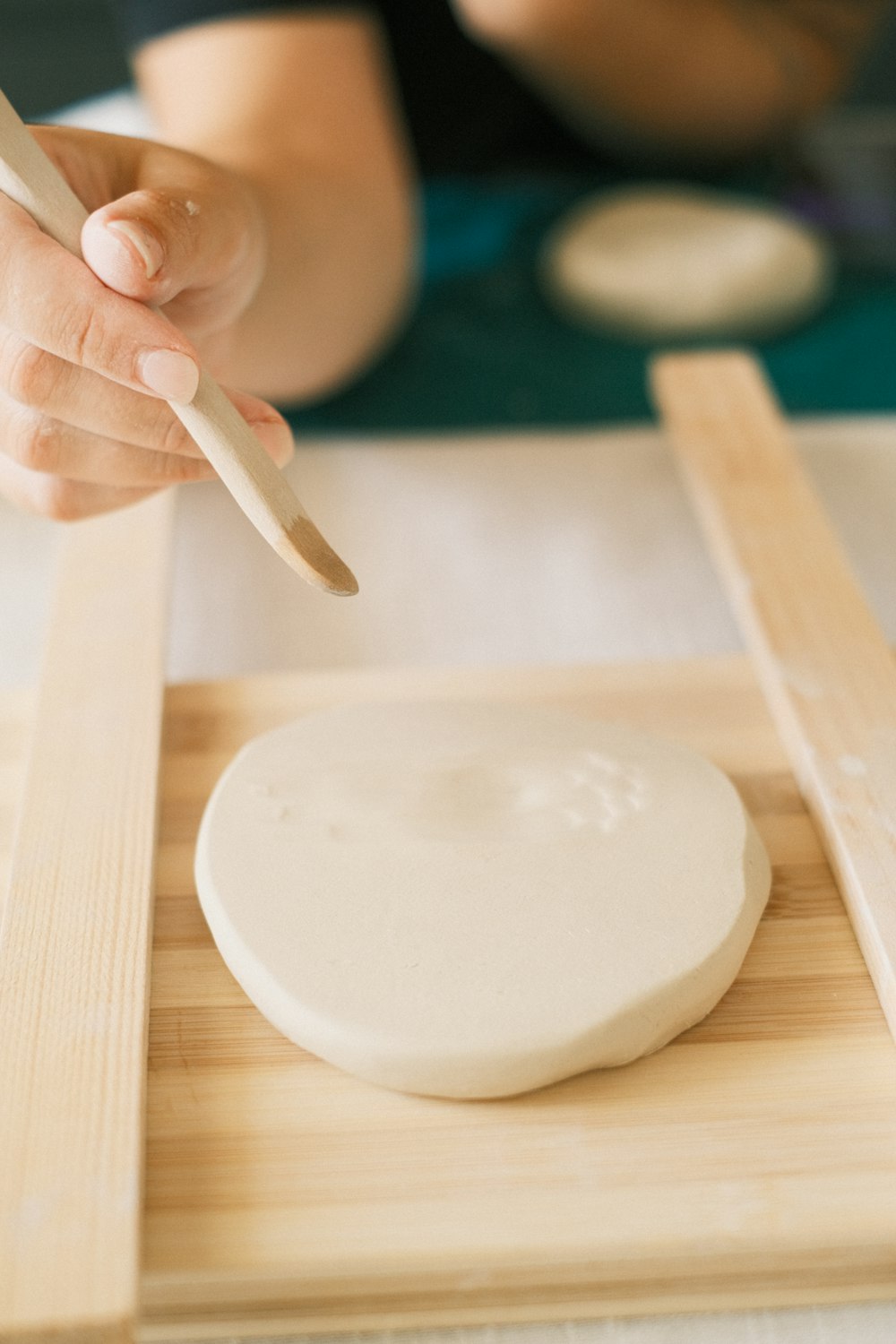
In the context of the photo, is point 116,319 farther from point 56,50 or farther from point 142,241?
point 56,50

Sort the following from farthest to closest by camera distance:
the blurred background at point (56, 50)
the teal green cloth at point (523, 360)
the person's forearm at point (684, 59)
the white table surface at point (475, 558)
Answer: the blurred background at point (56, 50)
the person's forearm at point (684, 59)
the teal green cloth at point (523, 360)
the white table surface at point (475, 558)

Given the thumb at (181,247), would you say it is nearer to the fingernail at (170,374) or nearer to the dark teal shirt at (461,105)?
the fingernail at (170,374)

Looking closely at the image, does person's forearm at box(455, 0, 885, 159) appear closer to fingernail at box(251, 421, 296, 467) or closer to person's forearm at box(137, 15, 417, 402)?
person's forearm at box(137, 15, 417, 402)

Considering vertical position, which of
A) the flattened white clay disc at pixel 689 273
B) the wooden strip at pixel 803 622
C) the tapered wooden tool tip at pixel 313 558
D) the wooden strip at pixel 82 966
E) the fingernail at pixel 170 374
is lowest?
the flattened white clay disc at pixel 689 273

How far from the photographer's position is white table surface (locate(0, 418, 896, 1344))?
70cm

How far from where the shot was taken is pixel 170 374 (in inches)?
15.6

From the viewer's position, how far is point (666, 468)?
2.77ft

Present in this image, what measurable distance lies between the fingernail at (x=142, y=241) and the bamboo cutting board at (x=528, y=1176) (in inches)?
9.3

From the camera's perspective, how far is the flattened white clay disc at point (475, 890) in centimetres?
38

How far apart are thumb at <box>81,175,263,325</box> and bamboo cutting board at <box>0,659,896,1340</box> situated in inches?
9.3

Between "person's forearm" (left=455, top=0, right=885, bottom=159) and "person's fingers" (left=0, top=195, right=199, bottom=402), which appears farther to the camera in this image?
"person's forearm" (left=455, top=0, right=885, bottom=159)

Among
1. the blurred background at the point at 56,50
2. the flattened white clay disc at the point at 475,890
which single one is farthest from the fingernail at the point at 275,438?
the blurred background at the point at 56,50

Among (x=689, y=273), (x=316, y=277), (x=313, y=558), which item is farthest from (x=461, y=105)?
(x=313, y=558)

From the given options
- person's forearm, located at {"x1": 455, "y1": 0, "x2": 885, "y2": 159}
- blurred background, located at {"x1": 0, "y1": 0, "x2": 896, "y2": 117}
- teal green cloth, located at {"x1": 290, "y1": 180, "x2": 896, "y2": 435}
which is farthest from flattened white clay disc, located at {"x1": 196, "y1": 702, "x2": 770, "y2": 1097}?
blurred background, located at {"x1": 0, "y1": 0, "x2": 896, "y2": 117}
